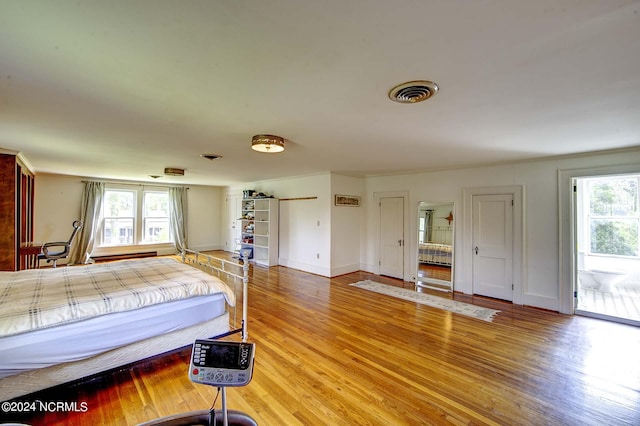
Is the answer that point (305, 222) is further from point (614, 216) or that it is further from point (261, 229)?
point (614, 216)

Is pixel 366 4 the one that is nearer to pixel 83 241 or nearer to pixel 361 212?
pixel 361 212

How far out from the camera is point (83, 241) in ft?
22.9

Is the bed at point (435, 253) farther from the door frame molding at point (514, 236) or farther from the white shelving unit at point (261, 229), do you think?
the white shelving unit at point (261, 229)

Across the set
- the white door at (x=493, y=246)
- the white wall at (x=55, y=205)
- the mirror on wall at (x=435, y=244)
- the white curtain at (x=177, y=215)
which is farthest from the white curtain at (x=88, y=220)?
the white door at (x=493, y=246)

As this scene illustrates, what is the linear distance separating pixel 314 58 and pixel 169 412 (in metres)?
2.57

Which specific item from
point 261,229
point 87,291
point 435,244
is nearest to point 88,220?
point 261,229

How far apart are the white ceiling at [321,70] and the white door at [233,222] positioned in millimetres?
5928

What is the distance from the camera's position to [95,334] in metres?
2.00

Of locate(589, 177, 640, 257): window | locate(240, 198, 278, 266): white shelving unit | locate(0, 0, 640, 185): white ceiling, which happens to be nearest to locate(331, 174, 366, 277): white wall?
locate(240, 198, 278, 266): white shelving unit

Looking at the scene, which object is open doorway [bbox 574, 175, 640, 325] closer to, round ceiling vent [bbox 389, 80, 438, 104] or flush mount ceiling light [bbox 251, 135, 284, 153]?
round ceiling vent [bbox 389, 80, 438, 104]

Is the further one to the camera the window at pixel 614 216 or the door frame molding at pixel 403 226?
the door frame molding at pixel 403 226

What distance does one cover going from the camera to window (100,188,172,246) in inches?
299

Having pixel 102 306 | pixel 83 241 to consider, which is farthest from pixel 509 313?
pixel 83 241

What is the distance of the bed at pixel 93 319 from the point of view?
1771 mm
